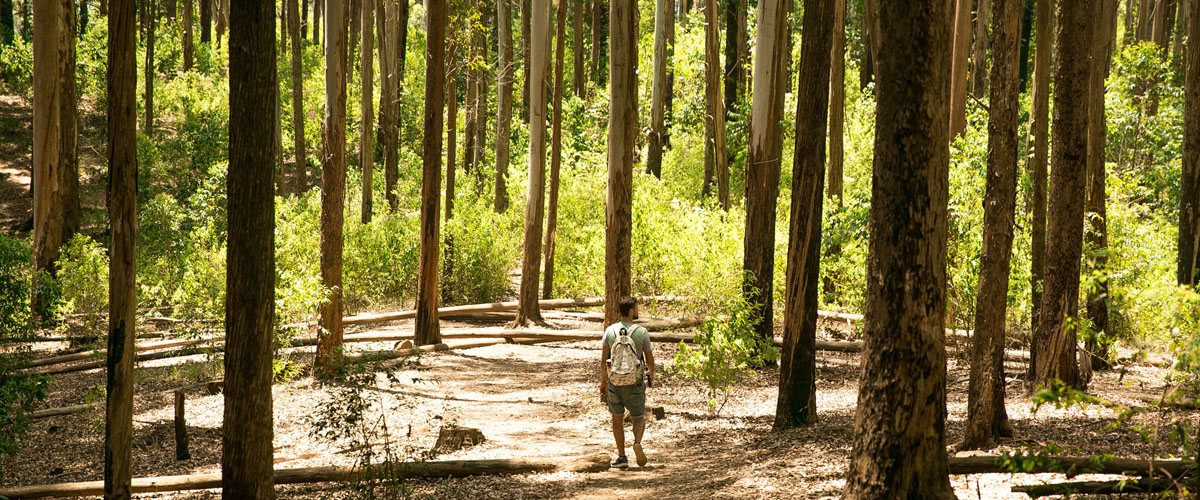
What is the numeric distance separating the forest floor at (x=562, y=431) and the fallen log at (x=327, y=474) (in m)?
0.08

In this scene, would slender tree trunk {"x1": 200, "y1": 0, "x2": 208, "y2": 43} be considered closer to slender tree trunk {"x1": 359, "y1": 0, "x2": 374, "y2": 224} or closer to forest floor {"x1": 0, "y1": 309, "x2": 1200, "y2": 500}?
slender tree trunk {"x1": 359, "y1": 0, "x2": 374, "y2": 224}

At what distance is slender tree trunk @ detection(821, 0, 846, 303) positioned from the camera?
15.0 meters

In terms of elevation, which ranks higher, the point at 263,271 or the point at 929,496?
the point at 263,271

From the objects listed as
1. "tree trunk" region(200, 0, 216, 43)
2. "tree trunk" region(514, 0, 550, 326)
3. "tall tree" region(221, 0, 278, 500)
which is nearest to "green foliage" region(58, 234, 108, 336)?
"tree trunk" region(514, 0, 550, 326)

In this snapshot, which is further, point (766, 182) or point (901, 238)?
point (766, 182)

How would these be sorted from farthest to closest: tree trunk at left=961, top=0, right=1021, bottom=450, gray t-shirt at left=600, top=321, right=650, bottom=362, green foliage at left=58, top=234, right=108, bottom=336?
green foliage at left=58, top=234, right=108, bottom=336
gray t-shirt at left=600, top=321, right=650, bottom=362
tree trunk at left=961, top=0, right=1021, bottom=450

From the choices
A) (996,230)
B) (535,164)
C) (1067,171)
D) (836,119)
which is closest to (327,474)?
(996,230)

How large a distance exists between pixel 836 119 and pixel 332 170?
33.4 ft

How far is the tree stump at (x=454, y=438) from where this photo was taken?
8.09 metres

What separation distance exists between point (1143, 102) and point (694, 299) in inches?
638

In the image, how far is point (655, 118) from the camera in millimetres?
21438

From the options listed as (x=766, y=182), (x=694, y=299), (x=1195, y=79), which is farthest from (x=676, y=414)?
(x=1195, y=79)

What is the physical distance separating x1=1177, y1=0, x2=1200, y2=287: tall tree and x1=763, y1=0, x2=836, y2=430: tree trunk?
18.4 feet

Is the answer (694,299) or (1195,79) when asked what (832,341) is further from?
(1195,79)
